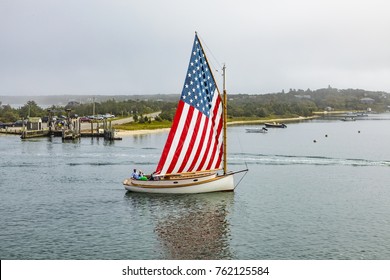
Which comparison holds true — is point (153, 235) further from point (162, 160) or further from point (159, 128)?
point (159, 128)

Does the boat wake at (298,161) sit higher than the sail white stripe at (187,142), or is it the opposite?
the sail white stripe at (187,142)

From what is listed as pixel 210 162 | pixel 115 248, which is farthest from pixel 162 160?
pixel 115 248

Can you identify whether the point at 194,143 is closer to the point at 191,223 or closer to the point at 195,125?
the point at 195,125

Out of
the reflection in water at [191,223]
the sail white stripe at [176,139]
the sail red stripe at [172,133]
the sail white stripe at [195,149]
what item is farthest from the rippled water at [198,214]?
the sail red stripe at [172,133]

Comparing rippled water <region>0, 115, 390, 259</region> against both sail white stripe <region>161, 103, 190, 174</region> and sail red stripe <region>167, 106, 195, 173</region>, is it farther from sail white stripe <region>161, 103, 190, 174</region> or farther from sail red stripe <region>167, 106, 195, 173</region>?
sail white stripe <region>161, 103, 190, 174</region>

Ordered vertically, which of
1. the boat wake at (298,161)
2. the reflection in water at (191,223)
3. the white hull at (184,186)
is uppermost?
the white hull at (184,186)

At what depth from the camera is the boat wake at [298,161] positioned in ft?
191

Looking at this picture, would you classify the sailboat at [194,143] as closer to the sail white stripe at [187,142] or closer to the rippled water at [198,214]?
the sail white stripe at [187,142]

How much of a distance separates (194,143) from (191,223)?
8.62 m

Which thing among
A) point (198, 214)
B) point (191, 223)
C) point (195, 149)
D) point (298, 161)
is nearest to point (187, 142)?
point (195, 149)

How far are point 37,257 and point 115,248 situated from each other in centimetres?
348

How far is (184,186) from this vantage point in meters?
37.4

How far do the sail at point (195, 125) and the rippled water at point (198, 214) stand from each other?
245 cm

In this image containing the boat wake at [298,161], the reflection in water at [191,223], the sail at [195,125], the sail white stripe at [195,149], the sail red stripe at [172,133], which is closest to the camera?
the reflection in water at [191,223]
